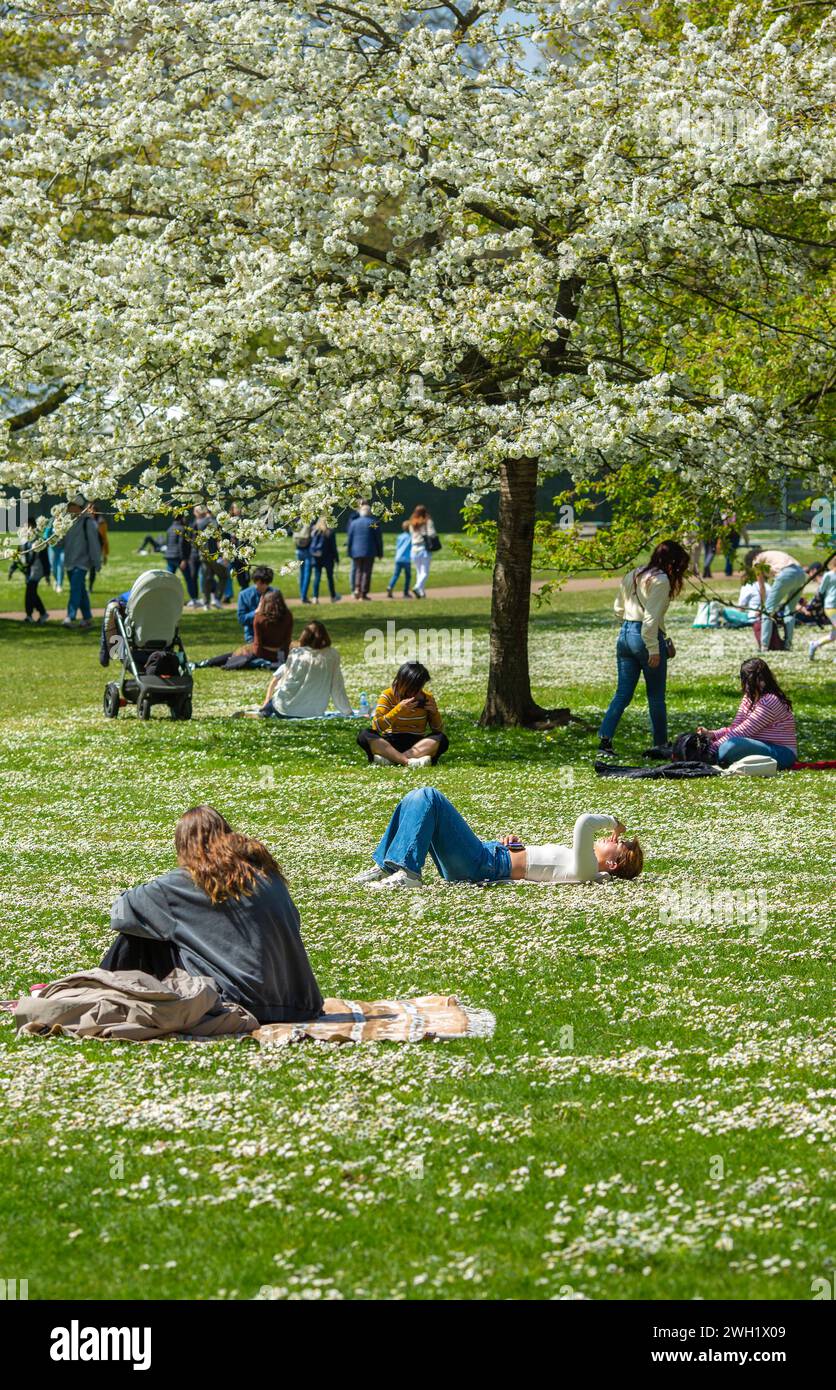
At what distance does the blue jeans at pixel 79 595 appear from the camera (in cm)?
3027

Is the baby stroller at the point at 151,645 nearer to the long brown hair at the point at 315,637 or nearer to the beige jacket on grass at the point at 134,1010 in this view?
the long brown hair at the point at 315,637

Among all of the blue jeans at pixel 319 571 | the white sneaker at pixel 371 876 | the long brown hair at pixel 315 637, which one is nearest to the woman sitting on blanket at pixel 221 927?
the white sneaker at pixel 371 876

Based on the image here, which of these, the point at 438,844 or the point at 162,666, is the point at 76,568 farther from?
the point at 438,844

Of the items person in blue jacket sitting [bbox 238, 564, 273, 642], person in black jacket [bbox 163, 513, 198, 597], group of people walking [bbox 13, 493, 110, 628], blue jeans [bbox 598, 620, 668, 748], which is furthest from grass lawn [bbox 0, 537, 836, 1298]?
person in black jacket [bbox 163, 513, 198, 597]

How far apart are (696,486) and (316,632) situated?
15.1 ft

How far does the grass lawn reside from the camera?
5180mm

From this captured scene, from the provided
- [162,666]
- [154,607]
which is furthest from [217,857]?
[162,666]

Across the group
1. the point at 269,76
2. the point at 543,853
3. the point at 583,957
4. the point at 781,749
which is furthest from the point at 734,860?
the point at 269,76

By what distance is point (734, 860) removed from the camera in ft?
38.3

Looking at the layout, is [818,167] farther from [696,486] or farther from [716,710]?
[716,710]

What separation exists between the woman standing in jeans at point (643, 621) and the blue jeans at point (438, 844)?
19.0 ft

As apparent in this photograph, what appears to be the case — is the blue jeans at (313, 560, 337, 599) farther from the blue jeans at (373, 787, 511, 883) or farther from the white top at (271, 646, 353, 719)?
the blue jeans at (373, 787, 511, 883)

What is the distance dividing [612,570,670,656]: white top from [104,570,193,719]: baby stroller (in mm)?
5257
